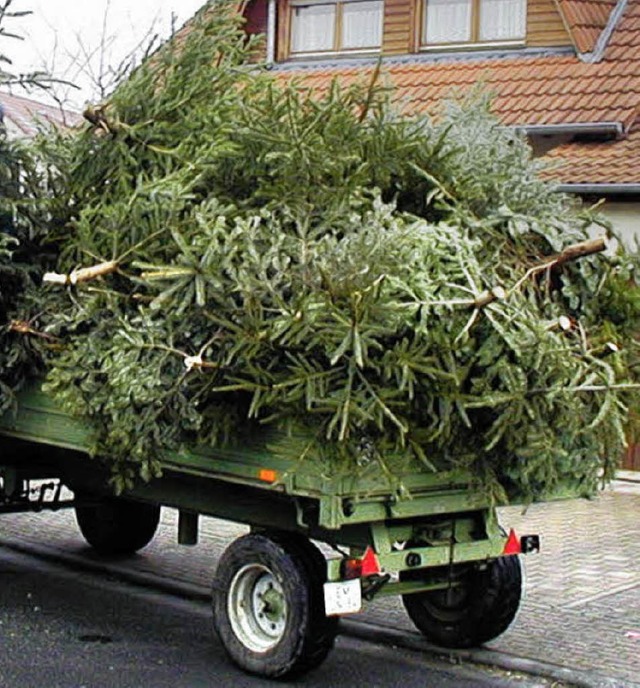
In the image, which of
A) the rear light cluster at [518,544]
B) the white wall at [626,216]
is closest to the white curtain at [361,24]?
A: the white wall at [626,216]

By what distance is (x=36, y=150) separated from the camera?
26.6ft

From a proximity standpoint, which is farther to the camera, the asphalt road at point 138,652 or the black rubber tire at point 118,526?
the black rubber tire at point 118,526

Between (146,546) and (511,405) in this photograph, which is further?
(146,546)

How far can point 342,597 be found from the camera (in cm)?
672

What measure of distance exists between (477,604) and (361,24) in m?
12.5

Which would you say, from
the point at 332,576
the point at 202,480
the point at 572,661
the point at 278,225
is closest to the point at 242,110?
the point at 278,225

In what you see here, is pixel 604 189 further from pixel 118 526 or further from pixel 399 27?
pixel 118 526

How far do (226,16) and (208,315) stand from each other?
7.84ft

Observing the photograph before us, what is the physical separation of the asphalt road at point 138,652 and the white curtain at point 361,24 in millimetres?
11191

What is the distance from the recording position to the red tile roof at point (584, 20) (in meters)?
16.5

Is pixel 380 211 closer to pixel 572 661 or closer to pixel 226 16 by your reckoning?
pixel 226 16

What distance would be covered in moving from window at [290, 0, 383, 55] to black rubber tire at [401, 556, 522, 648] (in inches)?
469

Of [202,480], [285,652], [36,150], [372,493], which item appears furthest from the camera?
[36,150]

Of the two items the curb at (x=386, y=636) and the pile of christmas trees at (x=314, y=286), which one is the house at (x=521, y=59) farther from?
the pile of christmas trees at (x=314, y=286)
